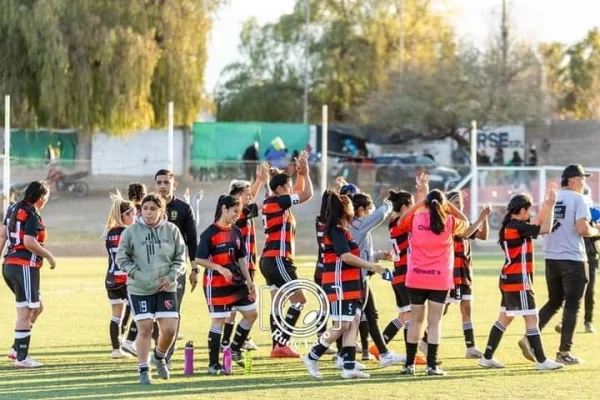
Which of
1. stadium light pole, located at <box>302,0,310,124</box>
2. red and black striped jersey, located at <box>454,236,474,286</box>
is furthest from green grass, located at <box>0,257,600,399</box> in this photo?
stadium light pole, located at <box>302,0,310,124</box>

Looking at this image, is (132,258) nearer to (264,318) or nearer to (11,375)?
(11,375)

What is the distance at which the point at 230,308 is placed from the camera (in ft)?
34.9

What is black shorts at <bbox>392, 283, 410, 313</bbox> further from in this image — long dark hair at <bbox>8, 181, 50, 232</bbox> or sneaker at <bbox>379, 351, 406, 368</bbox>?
long dark hair at <bbox>8, 181, 50, 232</bbox>

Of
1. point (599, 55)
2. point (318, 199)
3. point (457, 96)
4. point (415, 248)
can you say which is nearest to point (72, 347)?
point (415, 248)

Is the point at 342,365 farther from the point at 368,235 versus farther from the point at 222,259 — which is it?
the point at 222,259

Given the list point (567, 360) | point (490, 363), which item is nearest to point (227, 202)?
point (490, 363)

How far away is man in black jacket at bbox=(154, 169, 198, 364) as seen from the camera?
1098 cm

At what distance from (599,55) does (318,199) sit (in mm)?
32131

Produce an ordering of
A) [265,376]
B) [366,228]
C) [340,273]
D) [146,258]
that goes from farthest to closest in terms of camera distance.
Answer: [366,228]
[265,376]
[340,273]
[146,258]

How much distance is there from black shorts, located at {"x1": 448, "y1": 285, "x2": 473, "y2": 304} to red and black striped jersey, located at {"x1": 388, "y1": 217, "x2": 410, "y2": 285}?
0.81 metres

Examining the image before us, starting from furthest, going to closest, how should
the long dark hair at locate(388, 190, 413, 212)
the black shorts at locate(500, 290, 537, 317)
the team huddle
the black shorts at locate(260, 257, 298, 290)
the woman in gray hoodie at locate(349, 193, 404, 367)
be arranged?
the black shorts at locate(260, 257, 298, 290)
the long dark hair at locate(388, 190, 413, 212)
the black shorts at locate(500, 290, 537, 317)
the woman in gray hoodie at locate(349, 193, 404, 367)
the team huddle

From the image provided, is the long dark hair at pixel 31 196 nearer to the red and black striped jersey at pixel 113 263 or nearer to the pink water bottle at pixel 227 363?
the red and black striped jersey at pixel 113 263

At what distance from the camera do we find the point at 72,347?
40.7 feet

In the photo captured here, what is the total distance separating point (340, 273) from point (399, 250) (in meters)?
1.16
